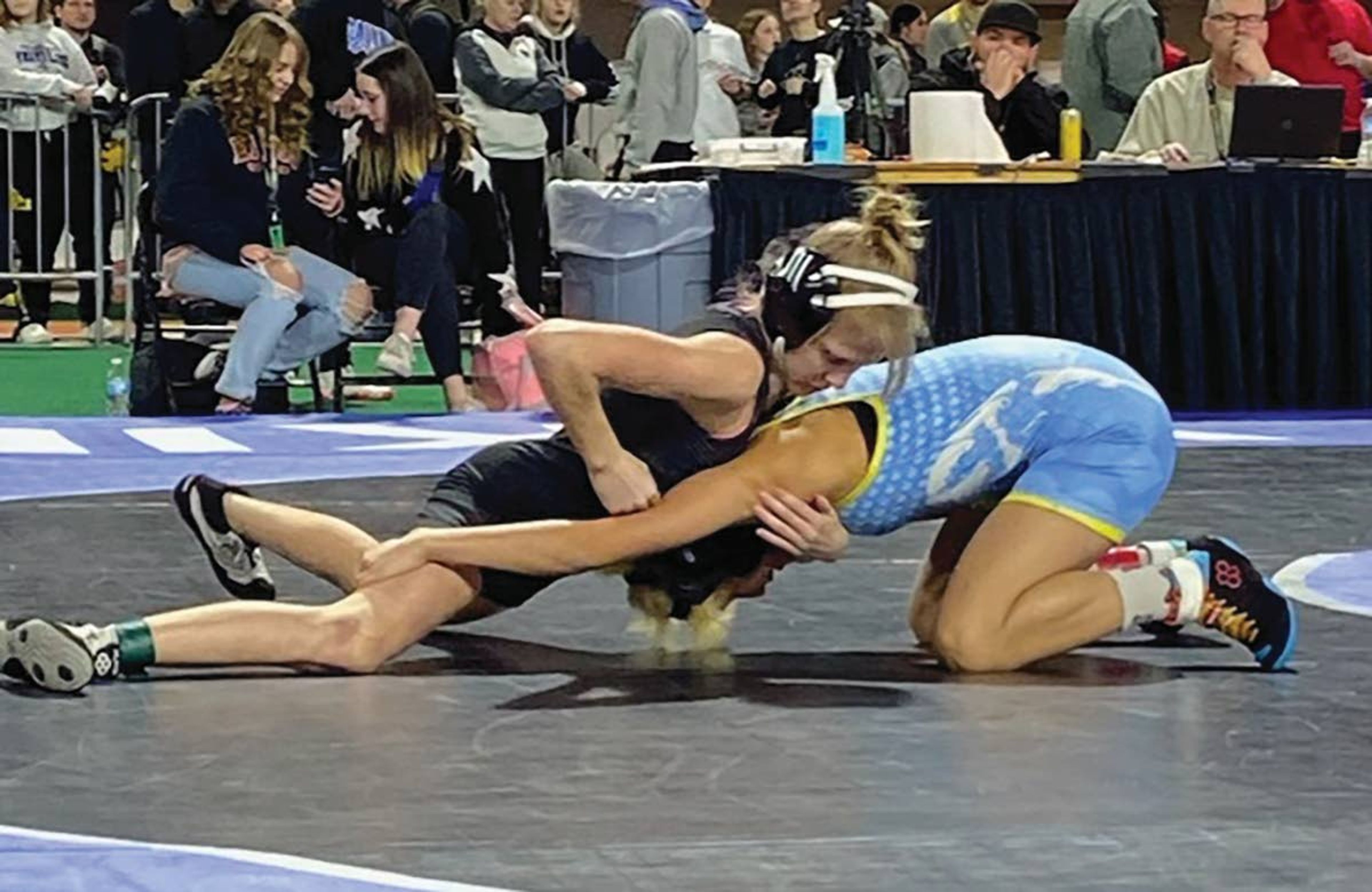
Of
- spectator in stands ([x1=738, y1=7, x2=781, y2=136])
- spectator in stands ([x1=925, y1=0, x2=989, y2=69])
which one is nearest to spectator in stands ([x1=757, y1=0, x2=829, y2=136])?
spectator in stands ([x1=738, y1=7, x2=781, y2=136])

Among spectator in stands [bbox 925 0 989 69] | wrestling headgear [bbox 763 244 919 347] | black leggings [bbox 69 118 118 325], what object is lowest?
wrestling headgear [bbox 763 244 919 347]

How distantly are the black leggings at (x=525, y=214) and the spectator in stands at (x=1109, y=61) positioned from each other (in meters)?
2.06

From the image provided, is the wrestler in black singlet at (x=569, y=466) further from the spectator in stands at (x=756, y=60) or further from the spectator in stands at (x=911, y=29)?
the spectator in stands at (x=911, y=29)

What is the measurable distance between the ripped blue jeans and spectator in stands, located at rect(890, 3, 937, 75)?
4884 mm

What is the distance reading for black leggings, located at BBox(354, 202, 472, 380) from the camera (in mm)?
8625

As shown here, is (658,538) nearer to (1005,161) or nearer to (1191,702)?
(1191,702)

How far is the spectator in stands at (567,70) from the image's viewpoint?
415 inches

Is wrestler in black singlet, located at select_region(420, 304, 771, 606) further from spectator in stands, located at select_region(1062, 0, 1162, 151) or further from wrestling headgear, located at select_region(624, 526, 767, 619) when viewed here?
spectator in stands, located at select_region(1062, 0, 1162, 151)

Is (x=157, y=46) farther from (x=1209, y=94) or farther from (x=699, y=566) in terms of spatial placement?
(x=699, y=566)

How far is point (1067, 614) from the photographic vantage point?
412 centimetres

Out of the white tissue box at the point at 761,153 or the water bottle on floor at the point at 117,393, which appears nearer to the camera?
the white tissue box at the point at 761,153

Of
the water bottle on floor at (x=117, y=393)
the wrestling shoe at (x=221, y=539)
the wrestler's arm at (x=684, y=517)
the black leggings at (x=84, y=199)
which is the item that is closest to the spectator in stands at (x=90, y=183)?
the black leggings at (x=84, y=199)

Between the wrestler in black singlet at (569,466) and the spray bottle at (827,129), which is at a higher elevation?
the spray bottle at (827,129)

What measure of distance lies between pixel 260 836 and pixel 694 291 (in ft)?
18.4
